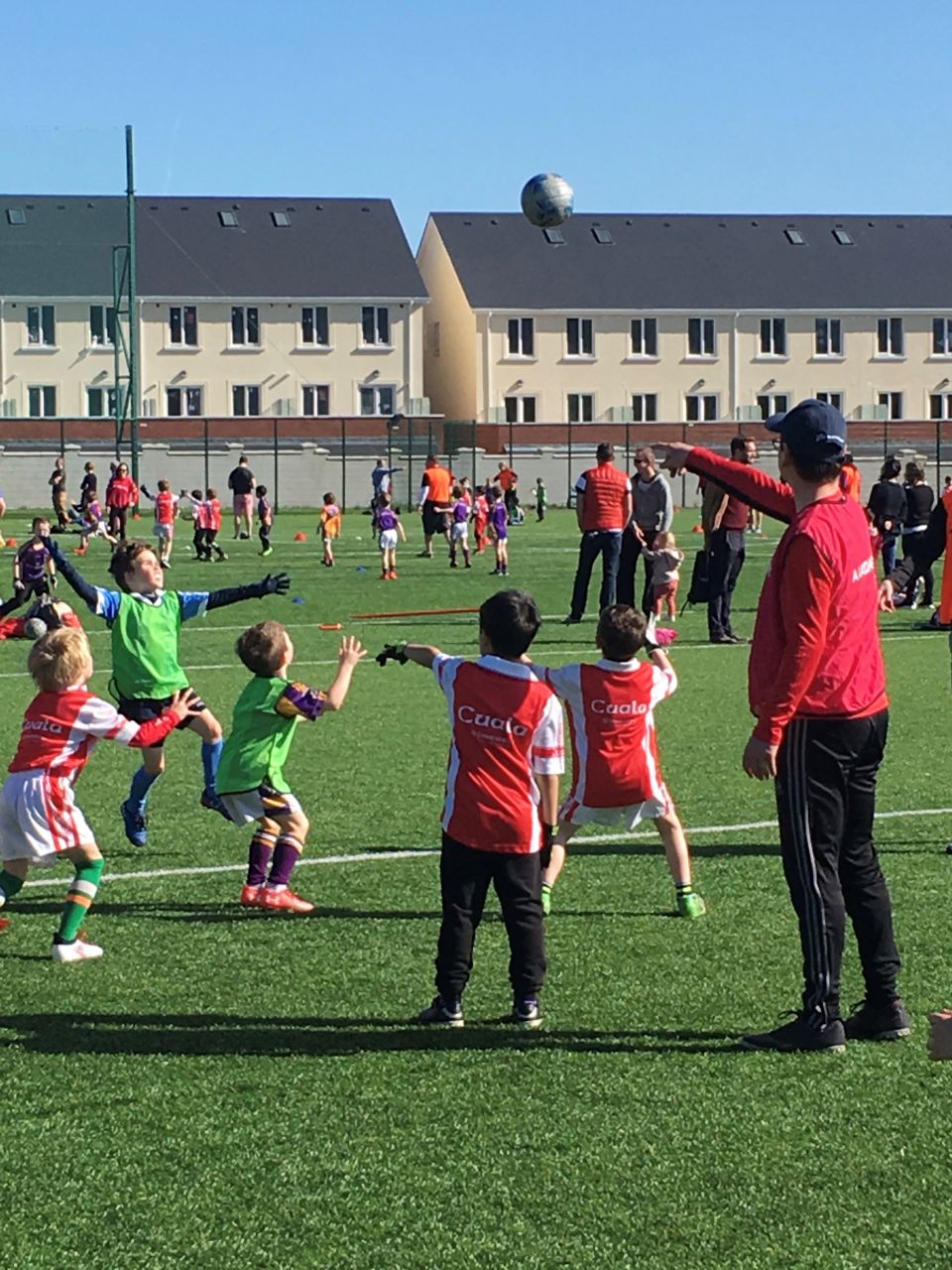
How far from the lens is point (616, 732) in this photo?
829 centimetres

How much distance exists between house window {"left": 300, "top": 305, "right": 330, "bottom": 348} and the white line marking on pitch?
72.0m

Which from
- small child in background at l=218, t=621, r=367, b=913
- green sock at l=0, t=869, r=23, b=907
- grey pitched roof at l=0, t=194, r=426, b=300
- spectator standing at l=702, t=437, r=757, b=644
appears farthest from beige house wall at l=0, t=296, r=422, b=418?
green sock at l=0, t=869, r=23, b=907

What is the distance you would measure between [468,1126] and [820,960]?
1401 mm

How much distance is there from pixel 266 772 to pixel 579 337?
76562 mm

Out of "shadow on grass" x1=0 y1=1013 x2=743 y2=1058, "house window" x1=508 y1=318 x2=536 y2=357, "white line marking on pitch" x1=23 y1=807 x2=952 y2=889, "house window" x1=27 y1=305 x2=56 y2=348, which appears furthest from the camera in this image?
"house window" x1=508 y1=318 x2=536 y2=357

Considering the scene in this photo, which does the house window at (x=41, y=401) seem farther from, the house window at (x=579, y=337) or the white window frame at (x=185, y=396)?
the house window at (x=579, y=337)

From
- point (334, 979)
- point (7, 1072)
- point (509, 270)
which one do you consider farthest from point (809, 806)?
point (509, 270)

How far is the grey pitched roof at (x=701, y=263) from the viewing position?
84375 mm

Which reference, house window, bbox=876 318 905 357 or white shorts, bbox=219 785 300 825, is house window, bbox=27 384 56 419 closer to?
house window, bbox=876 318 905 357

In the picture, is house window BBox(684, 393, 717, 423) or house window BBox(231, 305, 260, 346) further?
house window BBox(684, 393, 717, 423)

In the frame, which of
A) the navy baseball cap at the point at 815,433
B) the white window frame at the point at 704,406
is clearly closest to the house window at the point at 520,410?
the white window frame at the point at 704,406

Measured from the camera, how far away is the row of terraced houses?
79688 mm

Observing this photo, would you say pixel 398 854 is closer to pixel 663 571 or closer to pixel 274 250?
pixel 663 571

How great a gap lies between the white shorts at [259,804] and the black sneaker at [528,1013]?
2.24m
